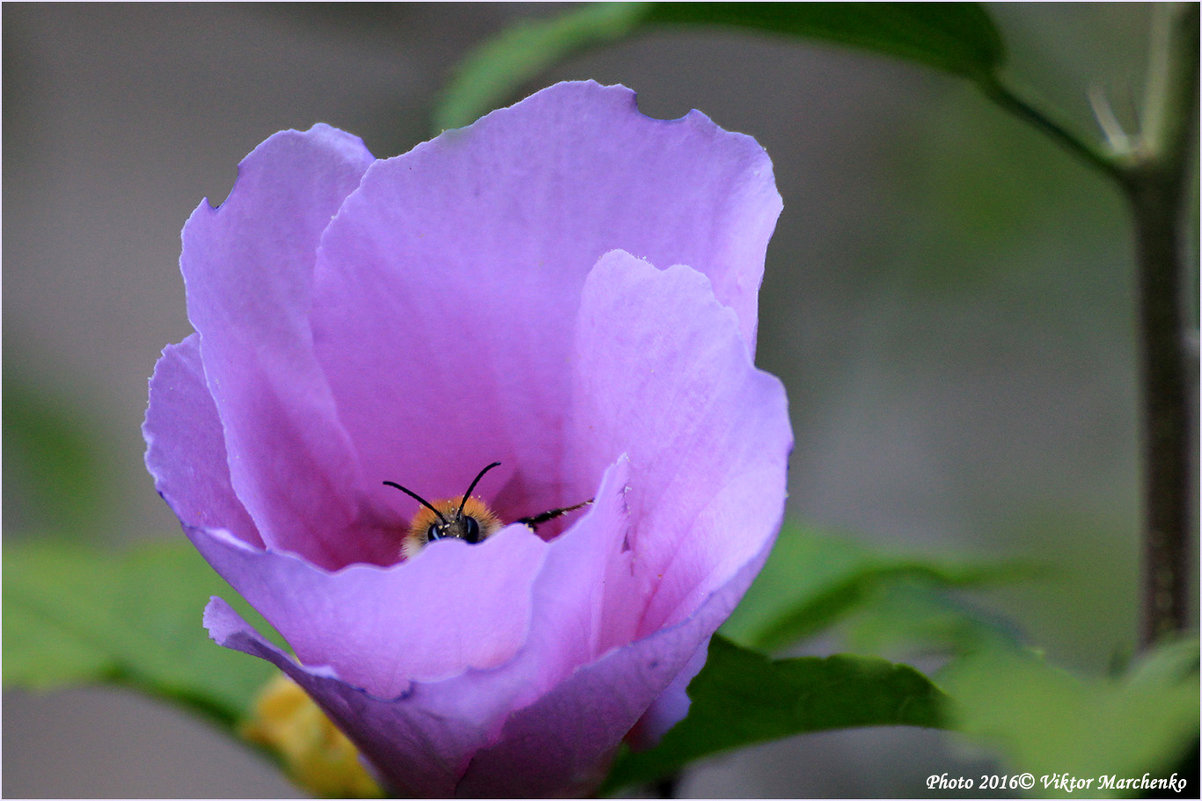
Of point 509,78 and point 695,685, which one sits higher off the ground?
point 509,78

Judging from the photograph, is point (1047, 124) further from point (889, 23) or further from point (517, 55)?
point (517, 55)

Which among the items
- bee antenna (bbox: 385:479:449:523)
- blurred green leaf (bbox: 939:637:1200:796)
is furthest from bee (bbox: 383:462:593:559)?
blurred green leaf (bbox: 939:637:1200:796)

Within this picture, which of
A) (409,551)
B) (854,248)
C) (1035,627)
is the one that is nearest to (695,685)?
(409,551)

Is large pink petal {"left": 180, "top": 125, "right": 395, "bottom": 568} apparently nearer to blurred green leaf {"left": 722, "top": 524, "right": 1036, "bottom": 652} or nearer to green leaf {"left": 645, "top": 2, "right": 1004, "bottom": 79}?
green leaf {"left": 645, "top": 2, "right": 1004, "bottom": 79}

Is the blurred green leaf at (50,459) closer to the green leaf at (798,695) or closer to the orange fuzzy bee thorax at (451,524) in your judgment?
the orange fuzzy bee thorax at (451,524)

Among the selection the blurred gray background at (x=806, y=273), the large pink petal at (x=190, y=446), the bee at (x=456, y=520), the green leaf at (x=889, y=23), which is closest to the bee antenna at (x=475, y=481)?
the bee at (x=456, y=520)

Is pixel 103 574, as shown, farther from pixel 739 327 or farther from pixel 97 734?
pixel 97 734
